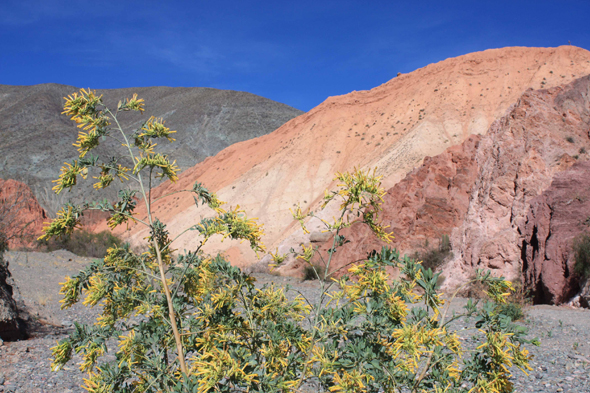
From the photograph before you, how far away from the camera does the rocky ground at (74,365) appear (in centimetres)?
557

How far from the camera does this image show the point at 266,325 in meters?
2.65

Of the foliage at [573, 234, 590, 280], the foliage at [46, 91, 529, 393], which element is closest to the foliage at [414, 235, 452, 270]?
the foliage at [573, 234, 590, 280]

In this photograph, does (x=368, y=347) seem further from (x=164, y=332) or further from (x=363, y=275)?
(x=164, y=332)

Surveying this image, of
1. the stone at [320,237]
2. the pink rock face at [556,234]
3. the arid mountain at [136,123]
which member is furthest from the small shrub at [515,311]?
the arid mountain at [136,123]

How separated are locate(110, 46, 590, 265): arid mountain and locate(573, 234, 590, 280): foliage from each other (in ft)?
37.9

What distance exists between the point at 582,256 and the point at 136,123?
60.9m

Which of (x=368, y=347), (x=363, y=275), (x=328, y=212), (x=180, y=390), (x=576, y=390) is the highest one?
(x=328, y=212)

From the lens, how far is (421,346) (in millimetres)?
2246

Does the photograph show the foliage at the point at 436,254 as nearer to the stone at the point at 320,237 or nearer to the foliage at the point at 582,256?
the foliage at the point at 582,256

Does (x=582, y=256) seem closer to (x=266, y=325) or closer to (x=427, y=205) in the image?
(x=427, y=205)

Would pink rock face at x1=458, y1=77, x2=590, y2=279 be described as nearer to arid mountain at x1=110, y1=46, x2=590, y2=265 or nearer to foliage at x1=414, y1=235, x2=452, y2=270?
foliage at x1=414, y1=235, x2=452, y2=270

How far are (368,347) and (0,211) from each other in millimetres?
12504

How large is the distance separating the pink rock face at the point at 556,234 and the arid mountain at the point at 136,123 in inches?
1456

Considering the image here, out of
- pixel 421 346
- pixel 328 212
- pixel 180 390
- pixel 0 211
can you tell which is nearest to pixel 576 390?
pixel 421 346
